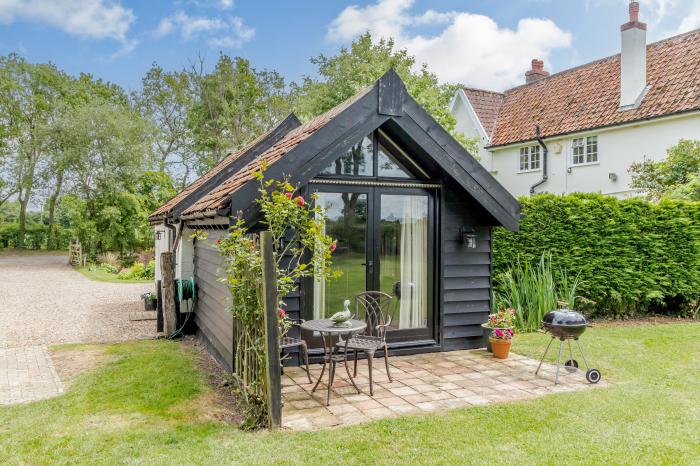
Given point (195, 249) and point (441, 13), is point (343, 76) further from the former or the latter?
point (195, 249)

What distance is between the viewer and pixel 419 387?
535 cm

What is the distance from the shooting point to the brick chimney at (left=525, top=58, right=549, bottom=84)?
68.8ft

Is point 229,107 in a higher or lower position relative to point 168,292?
higher

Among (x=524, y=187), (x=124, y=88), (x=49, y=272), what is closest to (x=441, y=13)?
(x=524, y=187)

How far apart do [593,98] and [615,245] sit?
8.59 meters

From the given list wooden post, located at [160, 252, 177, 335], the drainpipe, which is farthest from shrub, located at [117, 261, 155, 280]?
the drainpipe

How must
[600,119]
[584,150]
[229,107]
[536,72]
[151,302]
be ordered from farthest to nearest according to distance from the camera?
1. [229,107]
2. [536,72]
3. [584,150]
4. [600,119]
5. [151,302]

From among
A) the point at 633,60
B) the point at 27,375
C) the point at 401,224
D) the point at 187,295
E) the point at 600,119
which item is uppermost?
the point at 633,60

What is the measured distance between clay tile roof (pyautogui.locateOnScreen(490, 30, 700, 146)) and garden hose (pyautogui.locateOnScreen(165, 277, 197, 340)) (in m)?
12.7

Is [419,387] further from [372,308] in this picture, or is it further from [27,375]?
[27,375]

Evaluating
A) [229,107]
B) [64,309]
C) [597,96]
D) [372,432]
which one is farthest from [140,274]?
[597,96]

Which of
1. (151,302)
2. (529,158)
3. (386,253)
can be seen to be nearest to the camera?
(386,253)

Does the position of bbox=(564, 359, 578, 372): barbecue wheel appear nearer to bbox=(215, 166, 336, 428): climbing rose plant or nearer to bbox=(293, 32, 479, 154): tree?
bbox=(215, 166, 336, 428): climbing rose plant

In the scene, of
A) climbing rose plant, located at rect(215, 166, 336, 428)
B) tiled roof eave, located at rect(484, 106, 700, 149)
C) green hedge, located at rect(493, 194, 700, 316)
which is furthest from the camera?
tiled roof eave, located at rect(484, 106, 700, 149)
